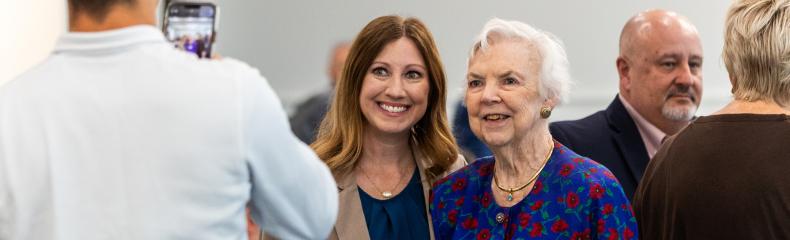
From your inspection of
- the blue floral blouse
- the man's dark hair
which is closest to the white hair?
the blue floral blouse

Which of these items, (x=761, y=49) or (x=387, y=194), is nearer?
(x=761, y=49)

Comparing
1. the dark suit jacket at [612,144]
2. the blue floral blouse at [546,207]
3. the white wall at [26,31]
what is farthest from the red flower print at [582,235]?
the white wall at [26,31]

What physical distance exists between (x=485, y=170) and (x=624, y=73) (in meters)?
1.43

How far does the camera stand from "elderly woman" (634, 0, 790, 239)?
97.0 inches

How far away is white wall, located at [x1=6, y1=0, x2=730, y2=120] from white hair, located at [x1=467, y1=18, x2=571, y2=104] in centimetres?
438

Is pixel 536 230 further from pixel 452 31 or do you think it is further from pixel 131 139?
pixel 452 31

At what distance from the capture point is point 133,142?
68.6 inches

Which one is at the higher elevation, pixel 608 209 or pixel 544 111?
pixel 544 111

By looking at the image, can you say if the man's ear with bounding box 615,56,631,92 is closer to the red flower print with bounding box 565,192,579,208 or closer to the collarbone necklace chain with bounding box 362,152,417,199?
the collarbone necklace chain with bounding box 362,152,417,199

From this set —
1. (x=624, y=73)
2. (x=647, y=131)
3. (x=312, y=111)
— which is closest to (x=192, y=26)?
(x=647, y=131)

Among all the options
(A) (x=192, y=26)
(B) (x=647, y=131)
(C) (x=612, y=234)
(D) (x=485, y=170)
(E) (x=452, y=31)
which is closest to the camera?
(A) (x=192, y=26)

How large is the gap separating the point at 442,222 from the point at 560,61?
1.59ft

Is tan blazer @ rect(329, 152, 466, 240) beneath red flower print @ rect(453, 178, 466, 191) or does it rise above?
beneath

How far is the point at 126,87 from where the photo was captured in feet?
5.72
